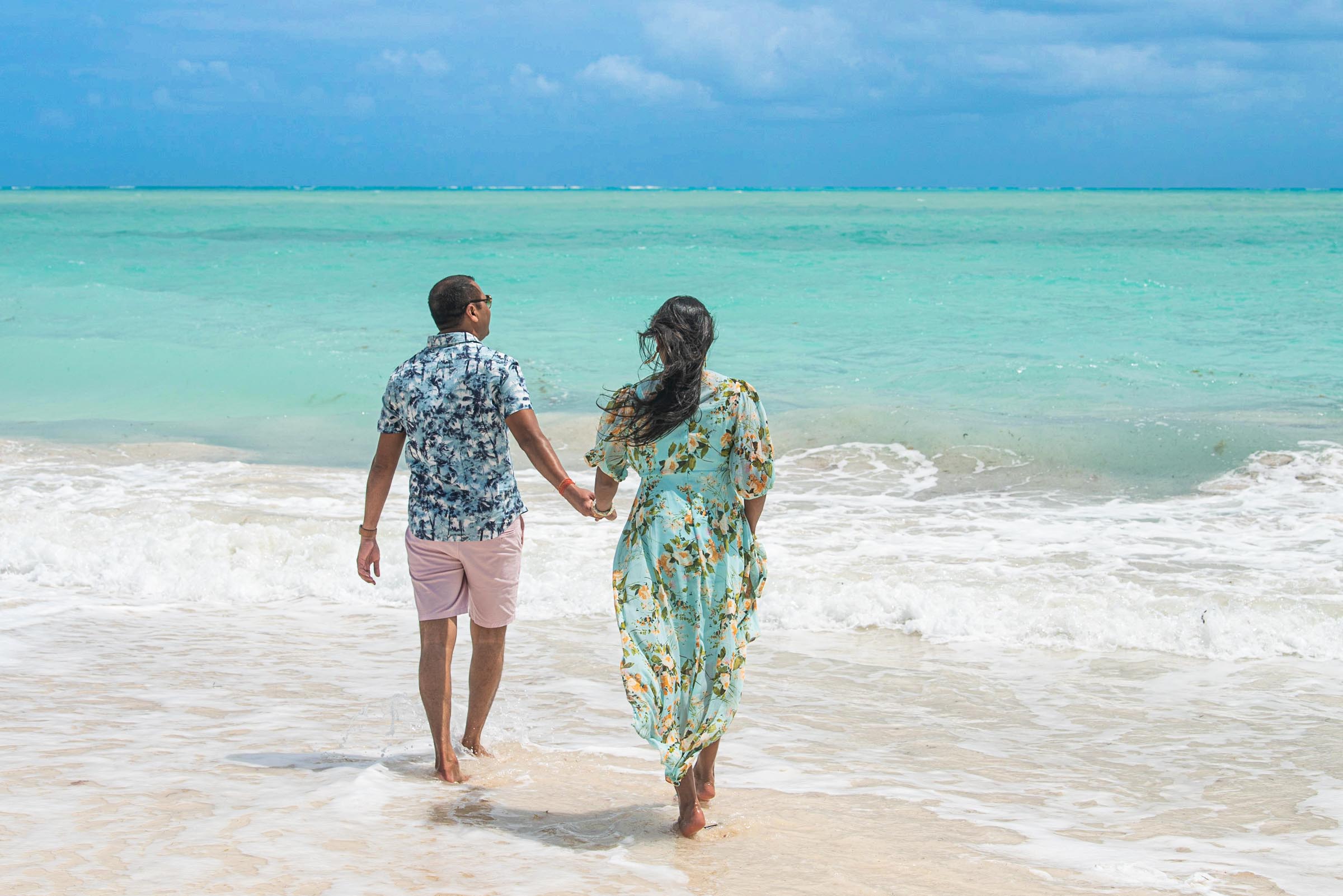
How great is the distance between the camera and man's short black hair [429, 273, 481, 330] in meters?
3.86

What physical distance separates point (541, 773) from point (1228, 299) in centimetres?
2366

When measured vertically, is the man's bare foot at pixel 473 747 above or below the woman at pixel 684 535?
below

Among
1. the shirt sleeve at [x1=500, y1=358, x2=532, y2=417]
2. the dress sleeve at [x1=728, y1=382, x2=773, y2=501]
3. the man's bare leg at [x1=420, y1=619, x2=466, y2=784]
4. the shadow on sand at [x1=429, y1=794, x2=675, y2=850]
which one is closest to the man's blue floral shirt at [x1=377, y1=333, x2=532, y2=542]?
the shirt sleeve at [x1=500, y1=358, x2=532, y2=417]

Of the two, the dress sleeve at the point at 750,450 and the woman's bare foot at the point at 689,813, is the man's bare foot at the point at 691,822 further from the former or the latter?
the dress sleeve at the point at 750,450

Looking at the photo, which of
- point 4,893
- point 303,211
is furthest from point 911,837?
point 303,211

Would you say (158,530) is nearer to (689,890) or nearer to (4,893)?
(4,893)

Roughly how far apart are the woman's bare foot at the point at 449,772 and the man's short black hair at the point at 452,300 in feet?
4.86

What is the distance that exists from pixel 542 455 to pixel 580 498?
0.60ft

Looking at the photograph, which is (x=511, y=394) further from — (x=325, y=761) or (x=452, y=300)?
(x=325, y=761)

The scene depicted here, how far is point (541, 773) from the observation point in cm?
420

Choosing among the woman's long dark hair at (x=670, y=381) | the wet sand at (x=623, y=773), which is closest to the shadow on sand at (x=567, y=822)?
the wet sand at (x=623, y=773)

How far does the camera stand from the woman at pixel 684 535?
11.4ft

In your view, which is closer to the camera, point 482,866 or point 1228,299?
point 482,866

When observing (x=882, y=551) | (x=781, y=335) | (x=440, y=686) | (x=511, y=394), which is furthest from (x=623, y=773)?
(x=781, y=335)
